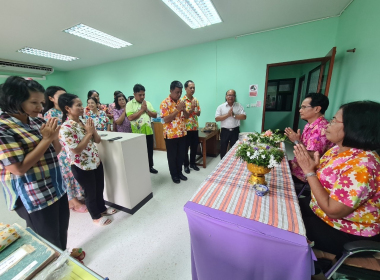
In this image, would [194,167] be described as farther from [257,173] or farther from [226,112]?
[257,173]

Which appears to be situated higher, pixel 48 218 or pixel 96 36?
pixel 96 36

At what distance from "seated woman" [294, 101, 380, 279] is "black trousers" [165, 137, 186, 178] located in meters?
1.72

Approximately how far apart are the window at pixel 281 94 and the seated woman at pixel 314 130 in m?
3.63

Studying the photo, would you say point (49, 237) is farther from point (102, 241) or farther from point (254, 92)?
point (254, 92)

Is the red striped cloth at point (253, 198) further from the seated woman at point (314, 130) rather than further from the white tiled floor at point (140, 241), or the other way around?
the white tiled floor at point (140, 241)

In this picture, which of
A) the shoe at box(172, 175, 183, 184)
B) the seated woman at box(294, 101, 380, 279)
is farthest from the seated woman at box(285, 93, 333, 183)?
the shoe at box(172, 175, 183, 184)

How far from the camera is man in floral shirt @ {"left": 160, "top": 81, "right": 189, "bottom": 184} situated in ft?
7.22

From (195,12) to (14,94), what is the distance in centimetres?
251

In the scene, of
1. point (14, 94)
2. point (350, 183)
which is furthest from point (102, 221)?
point (350, 183)

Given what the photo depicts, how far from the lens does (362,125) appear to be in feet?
2.55

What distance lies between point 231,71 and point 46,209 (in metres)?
3.72

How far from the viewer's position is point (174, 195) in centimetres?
219

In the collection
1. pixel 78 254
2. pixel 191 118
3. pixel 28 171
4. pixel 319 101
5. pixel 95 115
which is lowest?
pixel 78 254

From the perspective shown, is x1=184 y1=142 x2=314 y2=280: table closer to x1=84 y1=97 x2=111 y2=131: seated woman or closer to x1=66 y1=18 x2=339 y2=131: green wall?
x1=84 y1=97 x2=111 y2=131: seated woman
